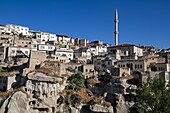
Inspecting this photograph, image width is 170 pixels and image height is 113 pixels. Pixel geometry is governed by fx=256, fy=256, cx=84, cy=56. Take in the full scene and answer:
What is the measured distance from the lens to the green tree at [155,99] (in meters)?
31.1

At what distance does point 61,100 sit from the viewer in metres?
45.0

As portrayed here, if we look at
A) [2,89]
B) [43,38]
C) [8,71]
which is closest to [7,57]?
[8,71]

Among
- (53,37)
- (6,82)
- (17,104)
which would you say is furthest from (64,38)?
(17,104)

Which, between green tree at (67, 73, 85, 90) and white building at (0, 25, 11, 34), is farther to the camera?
white building at (0, 25, 11, 34)

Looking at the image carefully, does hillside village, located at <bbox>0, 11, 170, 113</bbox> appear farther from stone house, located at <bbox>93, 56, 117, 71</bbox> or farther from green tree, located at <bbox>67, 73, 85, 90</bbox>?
stone house, located at <bbox>93, 56, 117, 71</bbox>

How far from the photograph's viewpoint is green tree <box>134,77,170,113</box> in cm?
3112

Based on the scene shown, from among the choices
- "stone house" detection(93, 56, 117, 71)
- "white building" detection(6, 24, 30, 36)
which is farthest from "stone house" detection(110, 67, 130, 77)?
"white building" detection(6, 24, 30, 36)

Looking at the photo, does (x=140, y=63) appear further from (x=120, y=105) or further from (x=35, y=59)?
(x=35, y=59)

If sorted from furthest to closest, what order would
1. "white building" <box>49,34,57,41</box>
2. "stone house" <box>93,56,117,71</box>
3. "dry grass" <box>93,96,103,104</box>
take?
"white building" <box>49,34,57,41</box>, "stone house" <box>93,56,117,71</box>, "dry grass" <box>93,96,103,104</box>

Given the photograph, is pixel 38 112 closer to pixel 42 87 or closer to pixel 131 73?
pixel 42 87

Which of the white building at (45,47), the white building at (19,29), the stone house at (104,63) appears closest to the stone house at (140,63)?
the stone house at (104,63)

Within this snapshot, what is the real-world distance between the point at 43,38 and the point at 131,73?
45.5 metres

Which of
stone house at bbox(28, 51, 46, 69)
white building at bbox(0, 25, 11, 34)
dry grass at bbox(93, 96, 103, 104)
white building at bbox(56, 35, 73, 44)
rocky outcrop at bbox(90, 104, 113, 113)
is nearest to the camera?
rocky outcrop at bbox(90, 104, 113, 113)

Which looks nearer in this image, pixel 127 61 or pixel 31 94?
pixel 31 94
